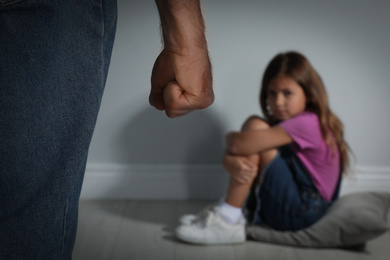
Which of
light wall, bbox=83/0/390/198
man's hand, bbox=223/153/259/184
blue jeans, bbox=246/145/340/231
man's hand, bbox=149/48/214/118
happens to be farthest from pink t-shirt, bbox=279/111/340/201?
man's hand, bbox=149/48/214/118

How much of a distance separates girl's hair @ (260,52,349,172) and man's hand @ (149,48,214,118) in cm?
134

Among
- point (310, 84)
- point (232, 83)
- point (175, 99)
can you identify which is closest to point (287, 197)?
point (310, 84)

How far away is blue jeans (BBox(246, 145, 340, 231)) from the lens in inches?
80.7

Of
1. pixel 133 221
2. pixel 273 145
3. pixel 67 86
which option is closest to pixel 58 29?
pixel 67 86

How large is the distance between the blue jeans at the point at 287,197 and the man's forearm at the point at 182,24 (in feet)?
4.53

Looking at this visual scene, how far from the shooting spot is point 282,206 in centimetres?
206

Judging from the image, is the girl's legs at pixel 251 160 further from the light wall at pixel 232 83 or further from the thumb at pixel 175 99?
the thumb at pixel 175 99

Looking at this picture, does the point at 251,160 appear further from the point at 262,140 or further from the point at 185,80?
the point at 185,80

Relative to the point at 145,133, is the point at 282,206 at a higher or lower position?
lower

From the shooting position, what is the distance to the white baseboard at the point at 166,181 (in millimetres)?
2404

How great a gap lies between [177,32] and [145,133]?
164 centimetres

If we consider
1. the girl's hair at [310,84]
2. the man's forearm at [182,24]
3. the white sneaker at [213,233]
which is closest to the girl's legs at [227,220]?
the white sneaker at [213,233]

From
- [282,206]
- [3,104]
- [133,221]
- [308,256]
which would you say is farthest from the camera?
[133,221]

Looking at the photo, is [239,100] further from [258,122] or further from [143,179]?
[143,179]
